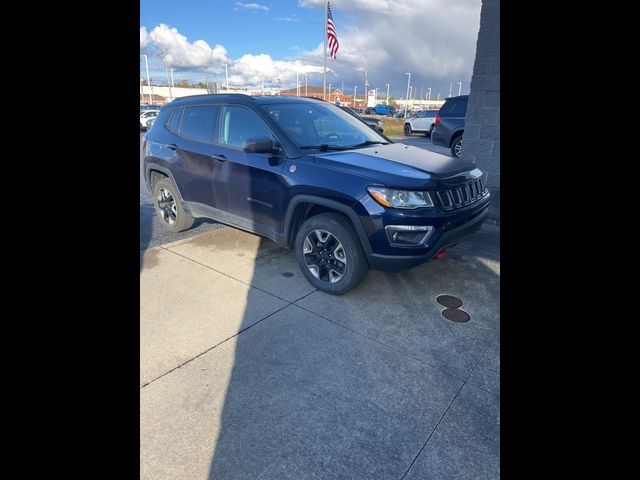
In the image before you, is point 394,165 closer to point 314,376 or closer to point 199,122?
point 314,376

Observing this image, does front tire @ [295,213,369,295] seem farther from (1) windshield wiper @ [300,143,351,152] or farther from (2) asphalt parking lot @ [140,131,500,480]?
(1) windshield wiper @ [300,143,351,152]

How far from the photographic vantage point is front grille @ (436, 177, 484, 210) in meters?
3.24

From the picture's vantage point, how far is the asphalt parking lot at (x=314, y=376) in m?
2.02

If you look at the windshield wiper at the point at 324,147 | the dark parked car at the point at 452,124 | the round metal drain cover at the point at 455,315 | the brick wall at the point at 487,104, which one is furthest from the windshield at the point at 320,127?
the dark parked car at the point at 452,124

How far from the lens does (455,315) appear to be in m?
3.40

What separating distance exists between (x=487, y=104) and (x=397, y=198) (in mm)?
4057

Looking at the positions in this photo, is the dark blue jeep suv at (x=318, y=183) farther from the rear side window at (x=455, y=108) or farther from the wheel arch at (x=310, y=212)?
the rear side window at (x=455, y=108)

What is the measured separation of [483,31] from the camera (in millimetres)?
5859

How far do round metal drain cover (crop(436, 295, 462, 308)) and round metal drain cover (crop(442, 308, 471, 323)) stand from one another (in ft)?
0.25

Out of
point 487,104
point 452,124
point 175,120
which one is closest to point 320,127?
point 175,120
